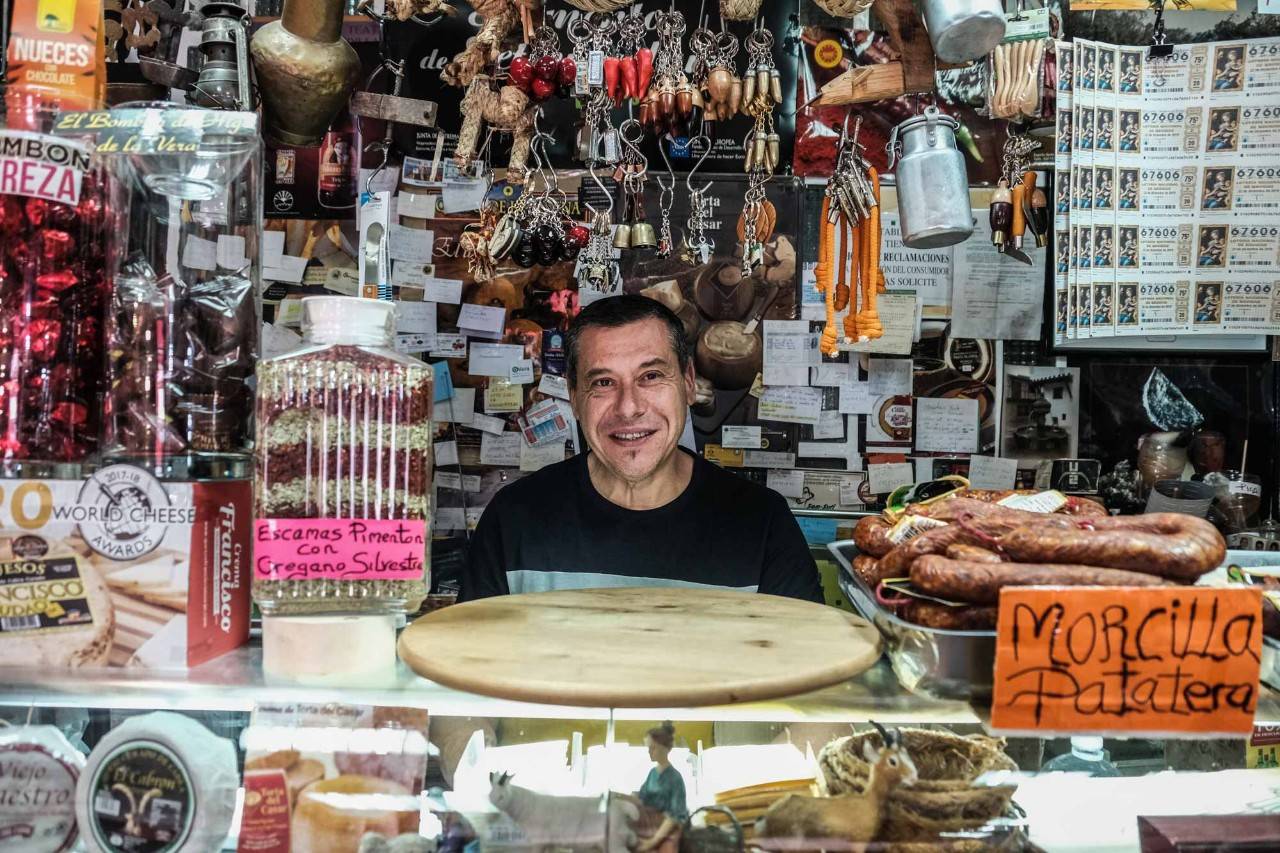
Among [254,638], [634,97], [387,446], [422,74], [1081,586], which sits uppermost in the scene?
[422,74]

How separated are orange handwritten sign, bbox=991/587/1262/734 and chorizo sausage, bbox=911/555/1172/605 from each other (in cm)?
2

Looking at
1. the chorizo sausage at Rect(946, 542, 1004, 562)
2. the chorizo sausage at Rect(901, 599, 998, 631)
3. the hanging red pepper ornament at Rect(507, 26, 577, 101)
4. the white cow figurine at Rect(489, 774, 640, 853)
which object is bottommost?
the white cow figurine at Rect(489, 774, 640, 853)

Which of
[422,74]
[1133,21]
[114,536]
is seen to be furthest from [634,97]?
[114,536]

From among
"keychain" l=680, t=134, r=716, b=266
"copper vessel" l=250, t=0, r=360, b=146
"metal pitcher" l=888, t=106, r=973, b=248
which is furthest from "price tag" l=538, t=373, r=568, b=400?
"metal pitcher" l=888, t=106, r=973, b=248

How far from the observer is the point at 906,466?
400cm

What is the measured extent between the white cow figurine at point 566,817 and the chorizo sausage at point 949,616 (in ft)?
1.38

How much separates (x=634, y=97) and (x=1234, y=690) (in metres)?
2.30

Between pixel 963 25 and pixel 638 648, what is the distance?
1.34 metres

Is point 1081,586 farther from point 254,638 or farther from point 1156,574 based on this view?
point 254,638

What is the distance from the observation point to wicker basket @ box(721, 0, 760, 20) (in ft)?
7.97

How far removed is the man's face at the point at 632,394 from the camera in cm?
260

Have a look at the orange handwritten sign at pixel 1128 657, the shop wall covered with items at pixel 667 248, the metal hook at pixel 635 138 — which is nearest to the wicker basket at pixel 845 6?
the shop wall covered with items at pixel 667 248

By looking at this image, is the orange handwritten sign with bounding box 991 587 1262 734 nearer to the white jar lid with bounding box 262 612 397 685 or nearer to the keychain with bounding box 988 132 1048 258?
the white jar lid with bounding box 262 612 397 685

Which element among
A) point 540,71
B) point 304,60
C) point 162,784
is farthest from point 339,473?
point 540,71
